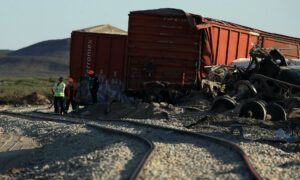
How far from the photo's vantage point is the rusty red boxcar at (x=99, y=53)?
20328 millimetres

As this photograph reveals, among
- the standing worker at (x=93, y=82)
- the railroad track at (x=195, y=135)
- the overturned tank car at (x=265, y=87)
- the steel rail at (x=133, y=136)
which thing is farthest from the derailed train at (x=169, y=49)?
the steel rail at (x=133, y=136)

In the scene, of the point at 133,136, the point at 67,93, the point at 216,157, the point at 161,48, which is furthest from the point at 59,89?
the point at 216,157

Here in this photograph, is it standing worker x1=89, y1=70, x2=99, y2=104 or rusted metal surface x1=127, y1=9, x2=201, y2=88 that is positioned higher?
rusted metal surface x1=127, y1=9, x2=201, y2=88

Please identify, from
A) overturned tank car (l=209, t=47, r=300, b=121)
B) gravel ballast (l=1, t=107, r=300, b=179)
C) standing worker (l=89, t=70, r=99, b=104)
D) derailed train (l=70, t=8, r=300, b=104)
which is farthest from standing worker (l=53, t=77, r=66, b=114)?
gravel ballast (l=1, t=107, r=300, b=179)

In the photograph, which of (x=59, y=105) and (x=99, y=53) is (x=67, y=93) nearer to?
(x=59, y=105)

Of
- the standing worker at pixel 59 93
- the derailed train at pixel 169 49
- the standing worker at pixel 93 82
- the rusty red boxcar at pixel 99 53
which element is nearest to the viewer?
the derailed train at pixel 169 49

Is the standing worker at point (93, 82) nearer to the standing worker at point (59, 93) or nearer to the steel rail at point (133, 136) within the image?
the standing worker at point (59, 93)

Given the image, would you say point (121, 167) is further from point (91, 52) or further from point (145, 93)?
point (91, 52)

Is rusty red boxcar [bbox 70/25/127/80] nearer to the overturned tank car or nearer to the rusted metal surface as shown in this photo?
the rusted metal surface

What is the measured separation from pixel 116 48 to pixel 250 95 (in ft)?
24.1

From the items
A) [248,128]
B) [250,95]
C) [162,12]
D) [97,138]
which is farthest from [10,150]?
[162,12]

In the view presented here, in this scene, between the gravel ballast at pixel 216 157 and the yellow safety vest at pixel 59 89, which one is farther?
the yellow safety vest at pixel 59 89

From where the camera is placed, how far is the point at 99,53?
20547 millimetres

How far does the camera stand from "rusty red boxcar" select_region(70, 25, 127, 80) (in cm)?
2033
